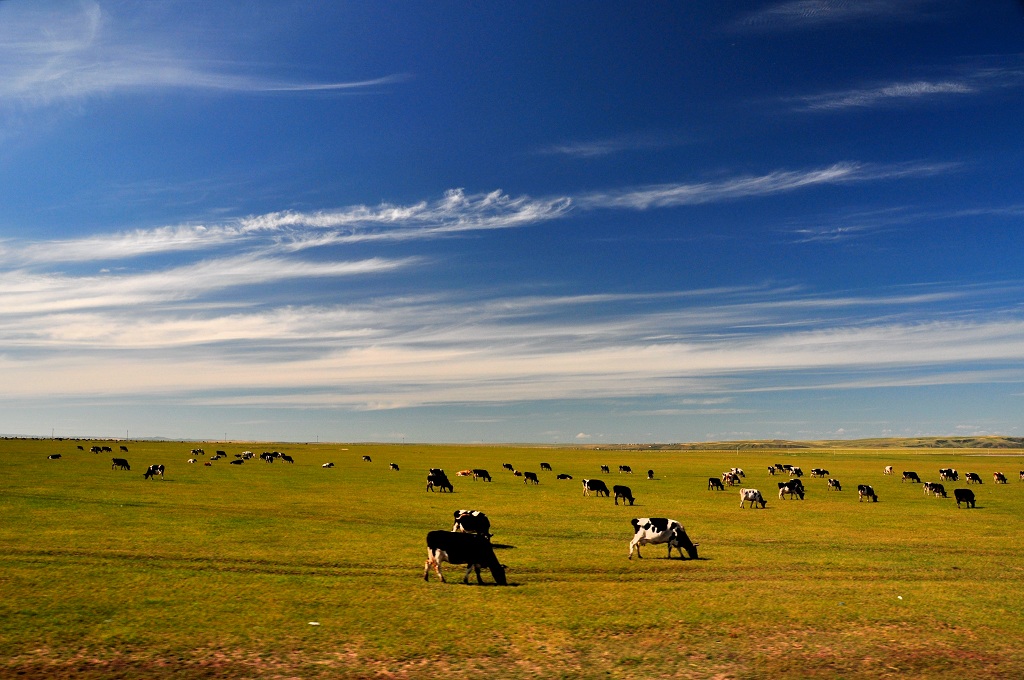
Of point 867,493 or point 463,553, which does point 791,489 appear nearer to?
point 867,493

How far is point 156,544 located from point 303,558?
19.3 ft

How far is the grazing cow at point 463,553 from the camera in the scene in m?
18.3

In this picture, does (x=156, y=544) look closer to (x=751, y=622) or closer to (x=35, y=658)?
(x=35, y=658)

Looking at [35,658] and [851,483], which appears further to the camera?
[851,483]

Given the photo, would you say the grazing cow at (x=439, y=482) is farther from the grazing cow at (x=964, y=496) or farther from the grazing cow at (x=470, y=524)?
the grazing cow at (x=964, y=496)

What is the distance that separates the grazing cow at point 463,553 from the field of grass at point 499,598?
2.30ft

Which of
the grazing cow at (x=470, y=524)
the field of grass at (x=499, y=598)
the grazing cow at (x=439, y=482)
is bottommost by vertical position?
the grazing cow at (x=439, y=482)

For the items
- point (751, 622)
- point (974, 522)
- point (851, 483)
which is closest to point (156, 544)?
point (751, 622)

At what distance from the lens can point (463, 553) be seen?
60.0 feet

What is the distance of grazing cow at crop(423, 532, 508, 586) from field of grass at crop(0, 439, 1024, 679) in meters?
0.70

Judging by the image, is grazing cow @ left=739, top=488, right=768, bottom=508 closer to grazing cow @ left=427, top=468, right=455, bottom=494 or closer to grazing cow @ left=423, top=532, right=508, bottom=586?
grazing cow @ left=427, top=468, right=455, bottom=494

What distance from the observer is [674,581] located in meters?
18.7

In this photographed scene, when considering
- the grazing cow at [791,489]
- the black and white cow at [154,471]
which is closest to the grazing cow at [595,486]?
the grazing cow at [791,489]

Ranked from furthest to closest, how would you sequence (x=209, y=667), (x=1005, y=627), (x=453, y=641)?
(x=1005, y=627) → (x=453, y=641) → (x=209, y=667)
